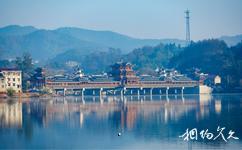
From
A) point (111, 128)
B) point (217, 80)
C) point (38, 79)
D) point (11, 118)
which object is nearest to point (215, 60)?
point (217, 80)

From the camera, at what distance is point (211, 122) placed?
86.7ft

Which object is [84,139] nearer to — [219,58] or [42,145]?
[42,145]

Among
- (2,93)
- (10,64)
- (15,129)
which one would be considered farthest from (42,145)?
(10,64)

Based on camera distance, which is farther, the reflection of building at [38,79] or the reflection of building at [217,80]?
the reflection of building at [217,80]

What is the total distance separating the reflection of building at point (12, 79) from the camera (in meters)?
56.2

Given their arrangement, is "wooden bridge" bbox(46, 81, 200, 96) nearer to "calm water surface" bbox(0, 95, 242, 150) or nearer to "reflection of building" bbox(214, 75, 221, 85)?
"reflection of building" bbox(214, 75, 221, 85)

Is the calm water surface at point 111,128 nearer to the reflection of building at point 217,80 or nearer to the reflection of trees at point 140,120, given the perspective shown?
the reflection of trees at point 140,120

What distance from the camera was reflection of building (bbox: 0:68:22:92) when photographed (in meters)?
56.2

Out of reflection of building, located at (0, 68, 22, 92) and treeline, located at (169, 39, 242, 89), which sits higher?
treeline, located at (169, 39, 242, 89)

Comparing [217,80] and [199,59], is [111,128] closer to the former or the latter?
[217,80]

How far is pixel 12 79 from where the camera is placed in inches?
2243

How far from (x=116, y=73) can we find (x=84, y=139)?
147ft

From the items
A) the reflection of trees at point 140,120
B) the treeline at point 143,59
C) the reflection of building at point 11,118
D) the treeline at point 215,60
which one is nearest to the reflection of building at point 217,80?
the treeline at point 215,60

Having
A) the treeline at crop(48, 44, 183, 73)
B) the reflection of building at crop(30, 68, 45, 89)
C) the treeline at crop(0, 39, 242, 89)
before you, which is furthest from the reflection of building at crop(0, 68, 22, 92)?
the treeline at crop(48, 44, 183, 73)
